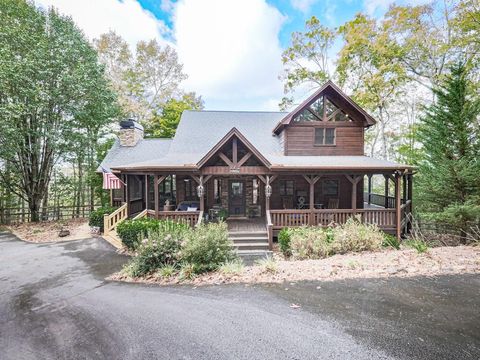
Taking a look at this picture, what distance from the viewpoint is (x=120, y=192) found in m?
14.9

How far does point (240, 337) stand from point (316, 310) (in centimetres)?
144

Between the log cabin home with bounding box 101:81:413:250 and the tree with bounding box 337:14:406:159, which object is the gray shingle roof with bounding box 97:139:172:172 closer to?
the log cabin home with bounding box 101:81:413:250

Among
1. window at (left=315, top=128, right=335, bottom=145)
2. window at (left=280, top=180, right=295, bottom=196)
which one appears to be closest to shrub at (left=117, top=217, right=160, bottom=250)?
window at (left=280, top=180, right=295, bottom=196)

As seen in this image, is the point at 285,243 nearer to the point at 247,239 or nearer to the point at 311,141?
the point at 247,239

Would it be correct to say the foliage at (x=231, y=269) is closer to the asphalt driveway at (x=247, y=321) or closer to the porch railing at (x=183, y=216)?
the asphalt driveway at (x=247, y=321)

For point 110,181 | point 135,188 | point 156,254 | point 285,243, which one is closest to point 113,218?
point 110,181

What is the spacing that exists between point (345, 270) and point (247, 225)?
18.6ft

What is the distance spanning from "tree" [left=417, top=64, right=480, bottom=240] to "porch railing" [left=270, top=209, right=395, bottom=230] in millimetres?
1843

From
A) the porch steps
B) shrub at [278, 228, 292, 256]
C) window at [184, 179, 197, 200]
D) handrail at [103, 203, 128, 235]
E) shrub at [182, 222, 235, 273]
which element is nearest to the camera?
shrub at [182, 222, 235, 273]

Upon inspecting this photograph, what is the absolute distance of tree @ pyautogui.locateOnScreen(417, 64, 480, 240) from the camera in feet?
30.1

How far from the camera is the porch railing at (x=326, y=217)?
9875mm

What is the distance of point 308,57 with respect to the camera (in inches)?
813

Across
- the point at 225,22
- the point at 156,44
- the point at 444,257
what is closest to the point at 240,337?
the point at 444,257

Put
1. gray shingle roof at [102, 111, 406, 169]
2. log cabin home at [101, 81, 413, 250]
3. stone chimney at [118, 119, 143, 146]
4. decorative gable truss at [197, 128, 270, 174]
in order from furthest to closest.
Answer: stone chimney at [118, 119, 143, 146] < gray shingle roof at [102, 111, 406, 169] < log cabin home at [101, 81, 413, 250] < decorative gable truss at [197, 128, 270, 174]
